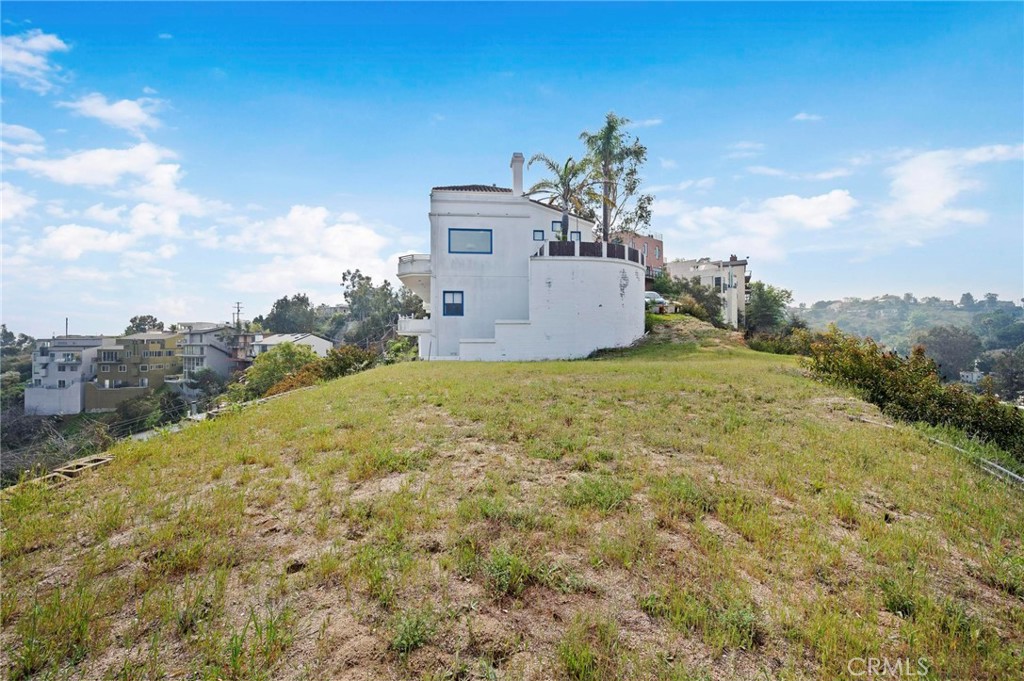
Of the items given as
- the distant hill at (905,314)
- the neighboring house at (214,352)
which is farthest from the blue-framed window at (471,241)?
the distant hill at (905,314)

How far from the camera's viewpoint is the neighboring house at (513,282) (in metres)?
21.8

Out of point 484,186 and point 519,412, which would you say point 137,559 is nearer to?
point 519,412

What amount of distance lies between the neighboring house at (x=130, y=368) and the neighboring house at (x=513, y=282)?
50201mm

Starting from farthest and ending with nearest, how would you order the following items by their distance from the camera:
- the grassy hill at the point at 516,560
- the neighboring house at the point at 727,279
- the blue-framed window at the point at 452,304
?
the neighboring house at the point at 727,279, the blue-framed window at the point at 452,304, the grassy hill at the point at 516,560

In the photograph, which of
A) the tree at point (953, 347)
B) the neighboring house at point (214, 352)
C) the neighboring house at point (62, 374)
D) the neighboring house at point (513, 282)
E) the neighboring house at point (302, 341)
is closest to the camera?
the neighboring house at point (513, 282)

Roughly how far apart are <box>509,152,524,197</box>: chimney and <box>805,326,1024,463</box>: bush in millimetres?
16515

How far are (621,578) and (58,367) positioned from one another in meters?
73.4

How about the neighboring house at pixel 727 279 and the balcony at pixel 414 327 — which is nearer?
the balcony at pixel 414 327

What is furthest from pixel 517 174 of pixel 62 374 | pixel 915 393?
pixel 62 374

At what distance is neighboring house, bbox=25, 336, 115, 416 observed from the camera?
1887 inches

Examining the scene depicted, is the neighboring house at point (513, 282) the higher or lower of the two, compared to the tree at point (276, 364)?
higher

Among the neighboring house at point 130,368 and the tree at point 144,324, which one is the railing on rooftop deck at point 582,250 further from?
the tree at point 144,324

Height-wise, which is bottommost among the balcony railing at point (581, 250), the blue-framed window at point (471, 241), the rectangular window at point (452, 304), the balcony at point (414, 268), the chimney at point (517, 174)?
the rectangular window at point (452, 304)

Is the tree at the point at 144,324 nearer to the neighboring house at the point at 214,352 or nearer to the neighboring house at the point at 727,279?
the neighboring house at the point at 214,352
